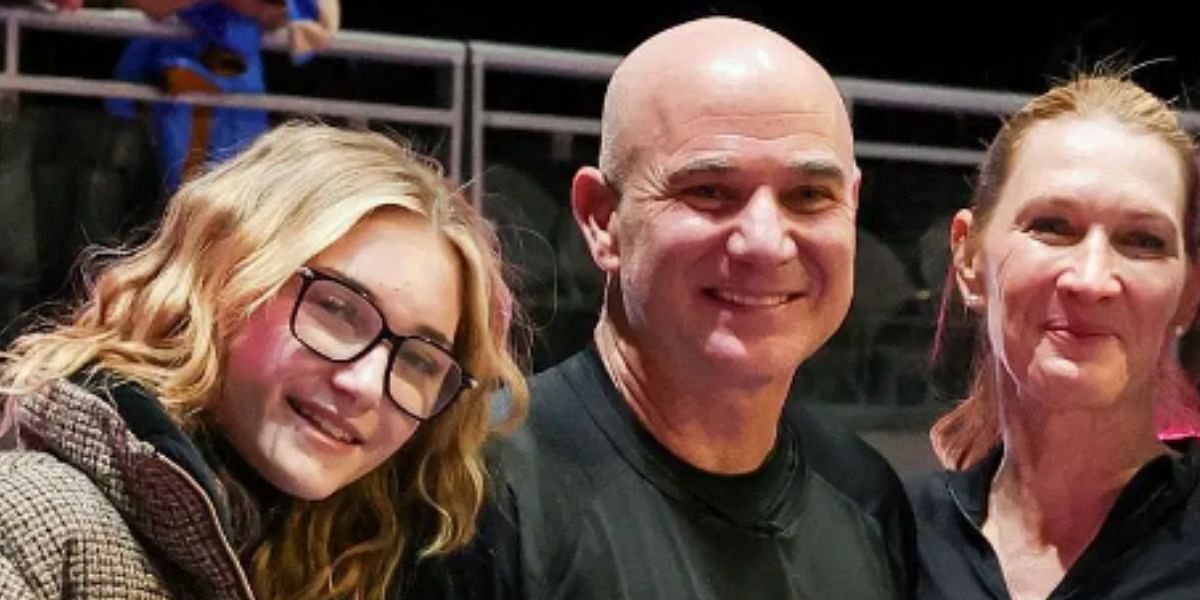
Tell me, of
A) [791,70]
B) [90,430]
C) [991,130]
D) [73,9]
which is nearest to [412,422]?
[90,430]

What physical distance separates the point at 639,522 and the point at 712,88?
404mm

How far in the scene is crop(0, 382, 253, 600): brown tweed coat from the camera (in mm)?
1403

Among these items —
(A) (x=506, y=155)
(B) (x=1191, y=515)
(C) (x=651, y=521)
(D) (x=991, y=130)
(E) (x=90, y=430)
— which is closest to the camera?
(E) (x=90, y=430)

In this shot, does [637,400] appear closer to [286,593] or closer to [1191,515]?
[286,593]

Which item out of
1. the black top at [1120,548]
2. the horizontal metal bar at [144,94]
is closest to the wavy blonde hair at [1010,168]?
the black top at [1120,548]

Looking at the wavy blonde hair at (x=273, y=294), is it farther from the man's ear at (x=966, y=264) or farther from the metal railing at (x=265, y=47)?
the metal railing at (x=265, y=47)

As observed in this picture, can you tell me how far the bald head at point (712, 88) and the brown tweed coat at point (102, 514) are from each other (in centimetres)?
53

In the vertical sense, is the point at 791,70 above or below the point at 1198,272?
above

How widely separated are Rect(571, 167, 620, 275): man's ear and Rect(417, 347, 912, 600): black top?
4.0 inches

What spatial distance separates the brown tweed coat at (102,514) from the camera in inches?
55.2

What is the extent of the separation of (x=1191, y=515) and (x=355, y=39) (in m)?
1.83

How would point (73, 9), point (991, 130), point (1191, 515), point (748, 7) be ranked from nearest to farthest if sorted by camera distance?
point (1191, 515), point (73, 9), point (991, 130), point (748, 7)

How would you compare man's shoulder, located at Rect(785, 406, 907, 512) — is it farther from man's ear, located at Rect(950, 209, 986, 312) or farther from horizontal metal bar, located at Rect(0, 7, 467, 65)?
horizontal metal bar, located at Rect(0, 7, 467, 65)

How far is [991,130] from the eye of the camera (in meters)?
3.93
